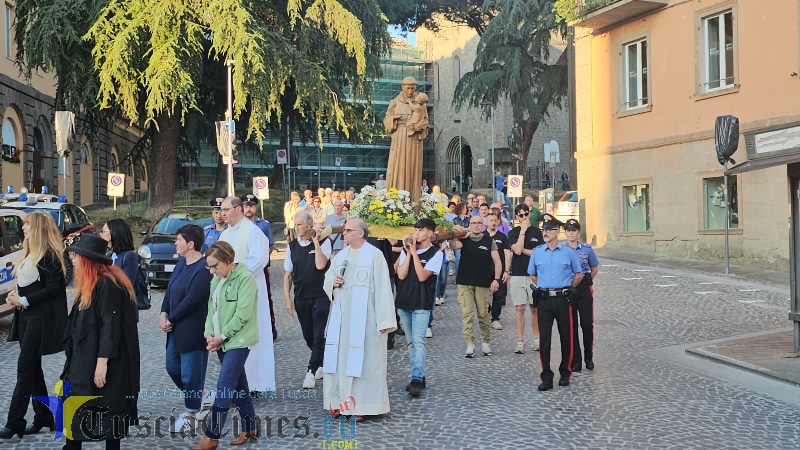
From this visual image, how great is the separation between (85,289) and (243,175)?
200ft

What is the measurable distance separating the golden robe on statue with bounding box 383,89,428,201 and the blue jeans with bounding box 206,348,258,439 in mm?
5032

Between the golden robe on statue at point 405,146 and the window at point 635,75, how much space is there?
14895 millimetres

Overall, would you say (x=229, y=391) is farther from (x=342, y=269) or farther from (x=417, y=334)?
(x=417, y=334)

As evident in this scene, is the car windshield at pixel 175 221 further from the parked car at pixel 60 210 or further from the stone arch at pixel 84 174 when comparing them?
the stone arch at pixel 84 174

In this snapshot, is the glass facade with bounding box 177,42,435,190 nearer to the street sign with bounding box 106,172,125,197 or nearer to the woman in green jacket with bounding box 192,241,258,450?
the street sign with bounding box 106,172,125,197

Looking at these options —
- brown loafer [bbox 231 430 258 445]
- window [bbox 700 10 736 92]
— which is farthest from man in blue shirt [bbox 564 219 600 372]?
window [bbox 700 10 736 92]

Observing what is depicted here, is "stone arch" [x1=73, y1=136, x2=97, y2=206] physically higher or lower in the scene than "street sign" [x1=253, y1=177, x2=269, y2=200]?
higher

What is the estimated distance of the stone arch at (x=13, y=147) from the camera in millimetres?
31641

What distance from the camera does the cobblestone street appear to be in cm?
677

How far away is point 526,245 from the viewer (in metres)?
11.3

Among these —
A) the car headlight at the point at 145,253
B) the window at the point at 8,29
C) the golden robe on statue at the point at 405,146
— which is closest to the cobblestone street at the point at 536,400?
the golden robe on statue at the point at 405,146

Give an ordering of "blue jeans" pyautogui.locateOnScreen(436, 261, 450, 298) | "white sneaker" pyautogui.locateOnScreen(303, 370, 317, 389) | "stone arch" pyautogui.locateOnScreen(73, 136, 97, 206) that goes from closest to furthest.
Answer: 1. "white sneaker" pyautogui.locateOnScreen(303, 370, 317, 389)
2. "blue jeans" pyautogui.locateOnScreen(436, 261, 450, 298)
3. "stone arch" pyautogui.locateOnScreen(73, 136, 97, 206)

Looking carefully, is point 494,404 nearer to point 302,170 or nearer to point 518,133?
point 518,133

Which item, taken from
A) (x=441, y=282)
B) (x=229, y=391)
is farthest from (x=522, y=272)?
(x=229, y=391)
